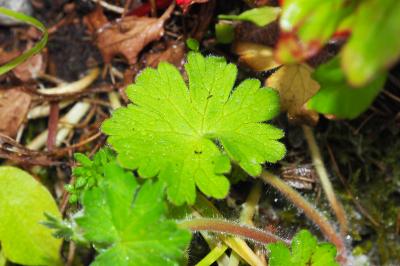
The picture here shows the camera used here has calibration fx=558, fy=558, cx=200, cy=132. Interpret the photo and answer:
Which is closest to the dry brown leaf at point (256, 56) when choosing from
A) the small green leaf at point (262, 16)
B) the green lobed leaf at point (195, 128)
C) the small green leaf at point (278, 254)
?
the green lobed leaf at point (195, 128)

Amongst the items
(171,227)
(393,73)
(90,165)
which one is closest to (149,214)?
(171,227)

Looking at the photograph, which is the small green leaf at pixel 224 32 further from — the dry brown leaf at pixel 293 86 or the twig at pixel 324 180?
the twig at pixel 324 180

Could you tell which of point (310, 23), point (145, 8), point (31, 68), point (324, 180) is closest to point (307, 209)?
point (324, 180)

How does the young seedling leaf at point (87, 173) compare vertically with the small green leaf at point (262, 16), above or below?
below

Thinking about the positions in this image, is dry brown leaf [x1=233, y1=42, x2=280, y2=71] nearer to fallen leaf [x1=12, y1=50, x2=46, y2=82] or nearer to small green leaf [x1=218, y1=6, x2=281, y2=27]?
small green leaf [x1=218, y1=6, x2=281, y2=27]

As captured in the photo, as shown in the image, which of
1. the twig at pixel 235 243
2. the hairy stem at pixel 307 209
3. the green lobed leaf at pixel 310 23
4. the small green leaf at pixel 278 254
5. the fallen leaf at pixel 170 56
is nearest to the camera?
the green lobed leaf at pixel 310 23

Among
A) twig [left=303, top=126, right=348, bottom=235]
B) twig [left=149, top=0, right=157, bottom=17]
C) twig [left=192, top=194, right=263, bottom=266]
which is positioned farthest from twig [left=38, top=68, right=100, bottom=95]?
twig [left=303, top=126, right=348, bottom=235]

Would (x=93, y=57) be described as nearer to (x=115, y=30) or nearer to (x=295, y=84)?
(x=115, y=30)
